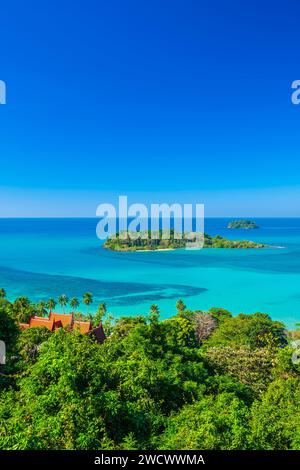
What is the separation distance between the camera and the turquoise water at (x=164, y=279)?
4659 centimetres

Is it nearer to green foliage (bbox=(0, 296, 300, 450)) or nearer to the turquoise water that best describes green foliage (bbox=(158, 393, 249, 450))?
green foliage (bbox=(0, 296, 300, 450))

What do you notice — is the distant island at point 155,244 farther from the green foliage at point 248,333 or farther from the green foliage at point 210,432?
the green foliage at point 210,432

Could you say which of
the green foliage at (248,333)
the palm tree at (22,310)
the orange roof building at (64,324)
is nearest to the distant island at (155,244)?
the palm tree at (22,310)

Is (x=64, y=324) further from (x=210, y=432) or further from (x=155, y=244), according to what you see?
(x=155, y=244)

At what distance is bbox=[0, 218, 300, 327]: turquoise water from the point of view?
46594mm

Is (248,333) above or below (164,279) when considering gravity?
above

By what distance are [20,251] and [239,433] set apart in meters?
104

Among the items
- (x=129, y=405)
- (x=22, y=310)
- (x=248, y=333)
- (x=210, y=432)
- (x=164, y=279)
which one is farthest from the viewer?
(x=164, y=279)

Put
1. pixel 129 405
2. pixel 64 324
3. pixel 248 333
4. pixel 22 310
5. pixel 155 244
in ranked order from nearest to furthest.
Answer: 1. pixel 129 405
2. pixel 248 333
3. pixel 64 324
4. pixel 22 310
5. pixel 155 244

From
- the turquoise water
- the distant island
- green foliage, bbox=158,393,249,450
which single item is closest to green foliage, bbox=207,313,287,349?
the turquoise water

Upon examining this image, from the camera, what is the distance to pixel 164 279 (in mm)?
62562

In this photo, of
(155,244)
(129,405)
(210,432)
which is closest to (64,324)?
(129,405)
